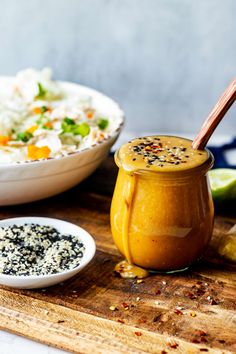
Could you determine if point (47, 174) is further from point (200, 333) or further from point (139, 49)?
point (139, 49)

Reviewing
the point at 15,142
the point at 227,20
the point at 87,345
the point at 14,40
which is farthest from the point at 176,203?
the point at 14,40

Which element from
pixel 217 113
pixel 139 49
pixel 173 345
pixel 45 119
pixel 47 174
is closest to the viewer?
pixel 173 345

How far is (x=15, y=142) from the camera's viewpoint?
2.56m

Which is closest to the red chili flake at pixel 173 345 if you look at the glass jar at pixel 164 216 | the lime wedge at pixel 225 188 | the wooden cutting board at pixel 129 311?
the wooden cutting board at pixel 129 311

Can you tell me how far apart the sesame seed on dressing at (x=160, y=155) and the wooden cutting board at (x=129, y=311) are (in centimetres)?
34

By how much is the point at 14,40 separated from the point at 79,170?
1.30m

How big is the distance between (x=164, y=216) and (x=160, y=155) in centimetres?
19

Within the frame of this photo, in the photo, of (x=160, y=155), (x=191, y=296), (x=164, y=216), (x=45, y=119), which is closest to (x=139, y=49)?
(x=45, y=119)

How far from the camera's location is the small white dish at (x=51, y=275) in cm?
201

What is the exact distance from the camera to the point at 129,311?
6.47 ft

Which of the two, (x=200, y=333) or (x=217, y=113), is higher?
(x=217, y=113)

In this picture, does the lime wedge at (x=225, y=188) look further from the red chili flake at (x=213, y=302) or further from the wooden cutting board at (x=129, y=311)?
the red chili flake at (x=213, y=302)

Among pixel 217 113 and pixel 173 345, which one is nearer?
pixel 173 345

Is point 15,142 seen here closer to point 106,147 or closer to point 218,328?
point 106,147
